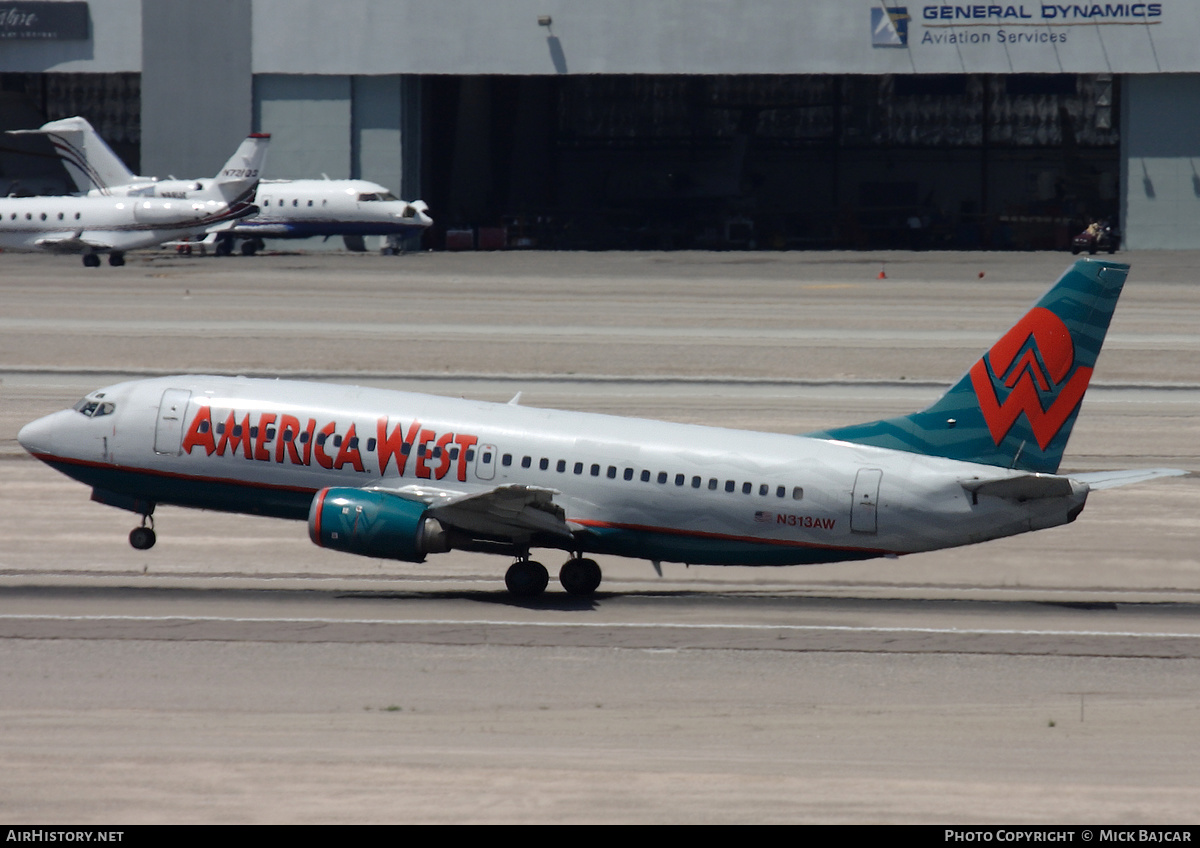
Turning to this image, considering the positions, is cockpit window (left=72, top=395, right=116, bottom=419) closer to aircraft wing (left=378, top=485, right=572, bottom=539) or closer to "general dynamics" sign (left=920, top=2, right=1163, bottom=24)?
aircraft wing (left=378, top=485, right=572, bottom=539)

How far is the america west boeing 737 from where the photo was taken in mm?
28516

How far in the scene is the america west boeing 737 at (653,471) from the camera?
93.6 ft

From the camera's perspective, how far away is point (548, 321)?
242 feet

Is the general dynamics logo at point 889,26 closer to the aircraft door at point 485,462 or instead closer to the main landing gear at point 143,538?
the aircraft door at point 485,462

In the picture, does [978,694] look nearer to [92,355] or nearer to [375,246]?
[92,355]

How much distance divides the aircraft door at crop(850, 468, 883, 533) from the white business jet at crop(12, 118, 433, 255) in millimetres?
80091

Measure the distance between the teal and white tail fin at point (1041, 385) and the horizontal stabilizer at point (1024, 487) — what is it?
99 centimetres

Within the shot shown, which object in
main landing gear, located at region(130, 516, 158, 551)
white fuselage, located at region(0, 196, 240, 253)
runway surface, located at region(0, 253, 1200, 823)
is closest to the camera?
runway surface, located at region(0, 253, 1200, 823)

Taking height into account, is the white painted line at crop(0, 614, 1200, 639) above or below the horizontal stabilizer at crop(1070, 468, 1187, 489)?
below

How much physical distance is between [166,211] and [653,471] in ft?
250

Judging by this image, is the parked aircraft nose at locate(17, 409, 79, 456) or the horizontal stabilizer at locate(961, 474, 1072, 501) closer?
the horizontal stabilizer at locate(961, 474, 1072, 501)

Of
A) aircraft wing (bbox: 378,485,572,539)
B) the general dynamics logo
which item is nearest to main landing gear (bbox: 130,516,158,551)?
aircraft wing (bbox: 378,485,572,539)

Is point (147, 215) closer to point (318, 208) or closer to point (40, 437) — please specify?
point (318, 208)

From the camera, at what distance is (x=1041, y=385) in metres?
28.8
